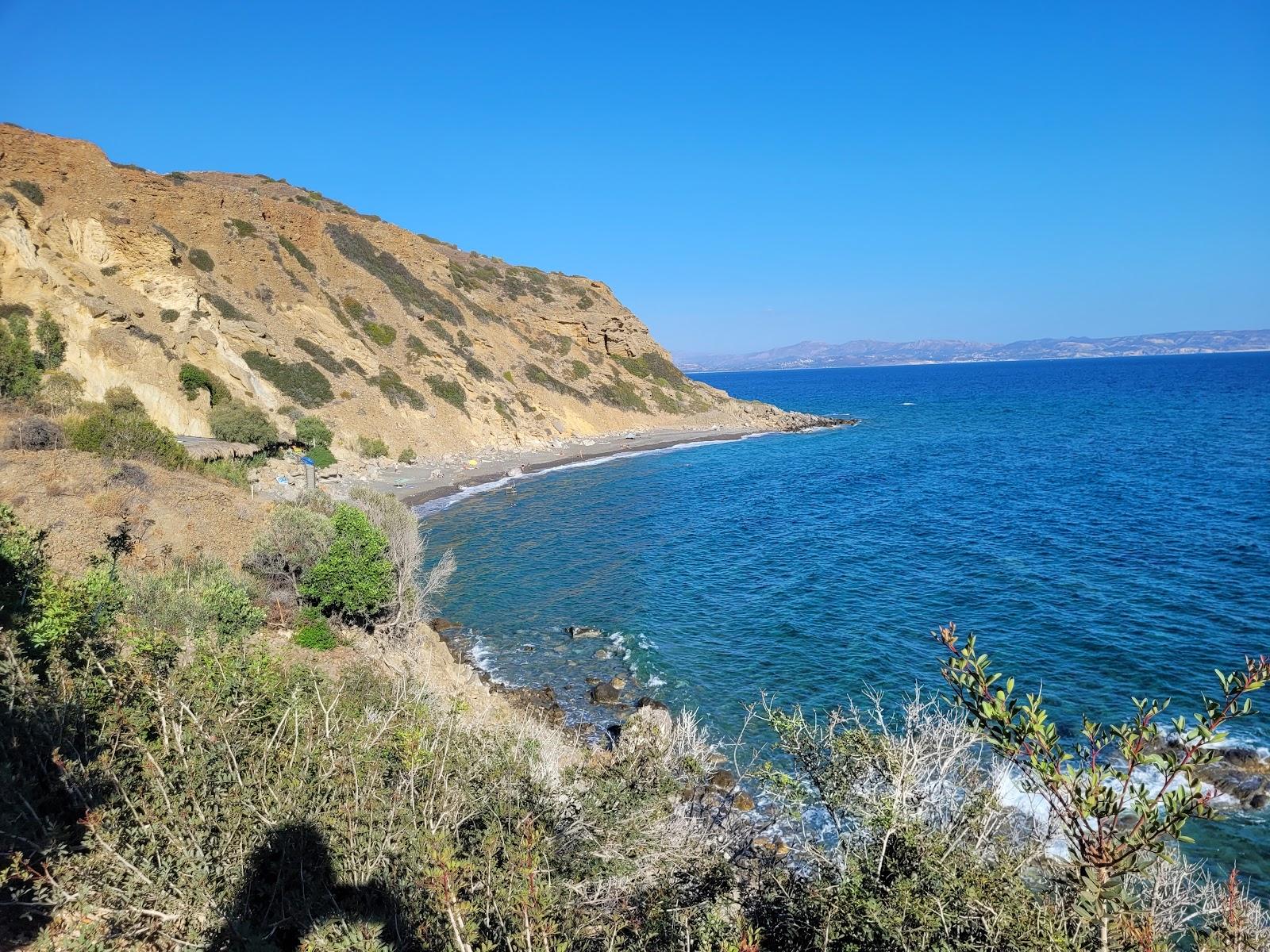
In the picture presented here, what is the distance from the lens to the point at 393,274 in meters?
68.7

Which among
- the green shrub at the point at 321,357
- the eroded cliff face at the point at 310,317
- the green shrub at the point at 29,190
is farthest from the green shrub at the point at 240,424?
the green shrub at the point at 29,190

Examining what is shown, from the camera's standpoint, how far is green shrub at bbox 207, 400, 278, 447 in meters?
38.2

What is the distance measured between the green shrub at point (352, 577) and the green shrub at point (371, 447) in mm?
29648

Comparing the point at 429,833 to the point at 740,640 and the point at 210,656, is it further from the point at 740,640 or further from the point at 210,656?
the point at 740,640

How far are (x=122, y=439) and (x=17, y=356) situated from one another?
7.43m

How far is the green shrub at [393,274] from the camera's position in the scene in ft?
219

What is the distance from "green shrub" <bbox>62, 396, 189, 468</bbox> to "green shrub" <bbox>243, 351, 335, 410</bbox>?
17911 mm

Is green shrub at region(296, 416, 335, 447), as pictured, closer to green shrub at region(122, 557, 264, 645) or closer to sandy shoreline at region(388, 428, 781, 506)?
sandy shoreline at region(388, 428, 781, 506)

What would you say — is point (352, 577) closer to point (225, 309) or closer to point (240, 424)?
point (240, 424)

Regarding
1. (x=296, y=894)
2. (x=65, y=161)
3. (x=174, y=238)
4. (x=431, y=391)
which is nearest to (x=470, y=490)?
(x=431, y=391)

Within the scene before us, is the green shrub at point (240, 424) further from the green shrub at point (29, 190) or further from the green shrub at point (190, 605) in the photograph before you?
the green shrub at point (190, 605)

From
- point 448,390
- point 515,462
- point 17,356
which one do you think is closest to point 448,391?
point 448,390

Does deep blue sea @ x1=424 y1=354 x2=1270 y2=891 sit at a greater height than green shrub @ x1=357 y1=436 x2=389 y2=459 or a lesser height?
lesser

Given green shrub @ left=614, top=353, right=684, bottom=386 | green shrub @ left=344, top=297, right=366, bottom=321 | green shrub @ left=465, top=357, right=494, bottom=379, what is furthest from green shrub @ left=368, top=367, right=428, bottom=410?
green shrub @ left=614, top=353, right=684, bottom=386
